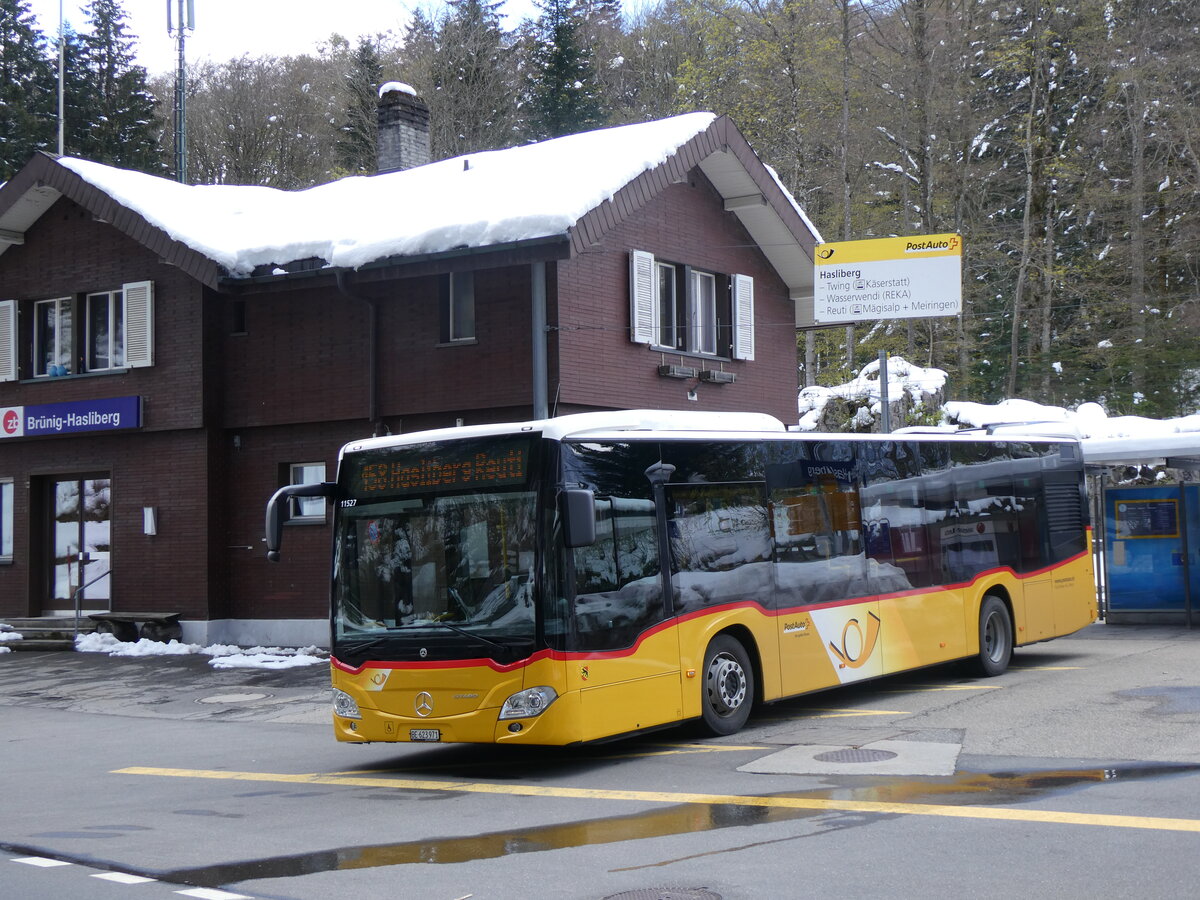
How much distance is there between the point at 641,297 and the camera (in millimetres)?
21078

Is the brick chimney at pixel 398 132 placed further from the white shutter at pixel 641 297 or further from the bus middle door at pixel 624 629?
the bus middle door at pixel 624 629

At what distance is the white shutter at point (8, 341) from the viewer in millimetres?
24125

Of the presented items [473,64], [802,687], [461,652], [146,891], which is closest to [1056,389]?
[473,64]

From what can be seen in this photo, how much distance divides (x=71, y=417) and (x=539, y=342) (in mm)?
9388

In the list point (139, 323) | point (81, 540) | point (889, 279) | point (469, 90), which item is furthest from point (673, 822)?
point (469, 90)

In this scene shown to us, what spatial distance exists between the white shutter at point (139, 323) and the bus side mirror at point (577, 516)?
14.6 meters

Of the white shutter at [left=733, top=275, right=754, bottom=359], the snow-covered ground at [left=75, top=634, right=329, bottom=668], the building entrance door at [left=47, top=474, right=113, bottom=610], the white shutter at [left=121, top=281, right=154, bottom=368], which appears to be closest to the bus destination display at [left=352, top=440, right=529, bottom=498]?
the snow-covered ground at [left=75, top=634, right=329, bottom=668]

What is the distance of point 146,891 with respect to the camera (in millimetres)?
6762

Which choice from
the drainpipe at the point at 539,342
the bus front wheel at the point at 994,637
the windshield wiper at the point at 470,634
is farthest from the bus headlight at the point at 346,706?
the drainpipe at the point at 539,342

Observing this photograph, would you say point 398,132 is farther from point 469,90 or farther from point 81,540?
point 469,90

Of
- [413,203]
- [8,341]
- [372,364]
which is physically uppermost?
[413,203]

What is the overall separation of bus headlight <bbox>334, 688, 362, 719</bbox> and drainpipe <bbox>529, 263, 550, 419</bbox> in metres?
8.23

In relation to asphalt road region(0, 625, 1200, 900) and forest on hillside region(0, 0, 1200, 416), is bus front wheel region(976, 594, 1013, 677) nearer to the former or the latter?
asphalt road region(0, 625, 1200, 900)

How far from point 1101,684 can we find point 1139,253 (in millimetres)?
25922
